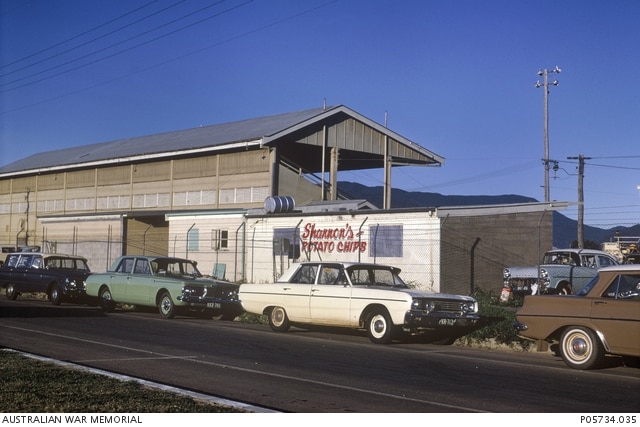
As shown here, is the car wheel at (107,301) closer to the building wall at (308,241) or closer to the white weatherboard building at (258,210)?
the building wall at (308,241)

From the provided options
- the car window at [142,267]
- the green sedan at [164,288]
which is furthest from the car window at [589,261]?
the car window at [142,267]

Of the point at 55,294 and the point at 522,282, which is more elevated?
the point at 522,282

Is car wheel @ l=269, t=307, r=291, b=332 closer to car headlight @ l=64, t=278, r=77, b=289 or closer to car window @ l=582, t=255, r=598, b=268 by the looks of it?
car headlight @ l=64, t=278, r=77, b=289

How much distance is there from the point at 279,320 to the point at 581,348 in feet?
24.2

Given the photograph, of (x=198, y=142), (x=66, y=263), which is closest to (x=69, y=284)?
(x=66, y=263)

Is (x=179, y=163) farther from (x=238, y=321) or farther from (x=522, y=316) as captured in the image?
(x=522, y=316)

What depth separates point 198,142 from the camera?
4253 cm

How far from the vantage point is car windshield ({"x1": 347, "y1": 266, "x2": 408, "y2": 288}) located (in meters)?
16.6

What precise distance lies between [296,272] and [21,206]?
42469mm

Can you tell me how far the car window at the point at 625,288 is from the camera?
11.8 metres

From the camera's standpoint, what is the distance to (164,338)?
15406 millimetres

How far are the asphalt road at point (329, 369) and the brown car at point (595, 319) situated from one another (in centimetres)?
35

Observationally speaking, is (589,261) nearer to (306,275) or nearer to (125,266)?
(306,275)

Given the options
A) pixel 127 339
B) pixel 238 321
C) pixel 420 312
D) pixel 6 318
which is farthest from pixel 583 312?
pixel 6 318
